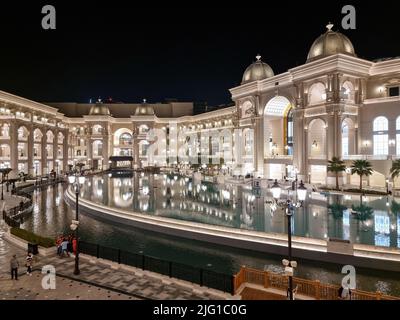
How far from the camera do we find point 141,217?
25.1 meters

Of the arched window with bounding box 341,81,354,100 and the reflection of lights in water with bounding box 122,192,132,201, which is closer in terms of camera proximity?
the reflection of lights in water with bounding box 122,192,132,201

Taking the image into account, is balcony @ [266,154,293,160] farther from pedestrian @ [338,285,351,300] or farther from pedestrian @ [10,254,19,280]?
pedestrian @ [10,254,19,280]

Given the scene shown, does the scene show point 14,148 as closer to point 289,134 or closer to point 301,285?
point 289,134

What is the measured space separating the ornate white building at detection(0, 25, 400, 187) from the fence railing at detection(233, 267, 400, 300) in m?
34.4

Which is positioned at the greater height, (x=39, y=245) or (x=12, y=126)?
(x=12, y=126)

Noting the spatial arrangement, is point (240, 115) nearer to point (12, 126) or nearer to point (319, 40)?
point (319, 40)

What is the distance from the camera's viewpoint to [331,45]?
4466 centimetres

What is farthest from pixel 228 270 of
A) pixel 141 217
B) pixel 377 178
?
pixel 377 178

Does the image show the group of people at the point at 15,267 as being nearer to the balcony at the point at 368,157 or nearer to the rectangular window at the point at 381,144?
the balcony at the point at 368,157

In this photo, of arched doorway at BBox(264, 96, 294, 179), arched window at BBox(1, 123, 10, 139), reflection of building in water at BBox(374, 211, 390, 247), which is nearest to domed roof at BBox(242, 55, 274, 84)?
arched doorway at BBox(264, 96, 294, 179)

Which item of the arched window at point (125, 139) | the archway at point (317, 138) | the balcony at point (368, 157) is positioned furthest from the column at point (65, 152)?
the balcony at point (368, 157)

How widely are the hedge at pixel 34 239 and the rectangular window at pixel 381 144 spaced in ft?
144

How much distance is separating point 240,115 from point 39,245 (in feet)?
172

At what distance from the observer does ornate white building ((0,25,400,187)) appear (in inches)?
1692
